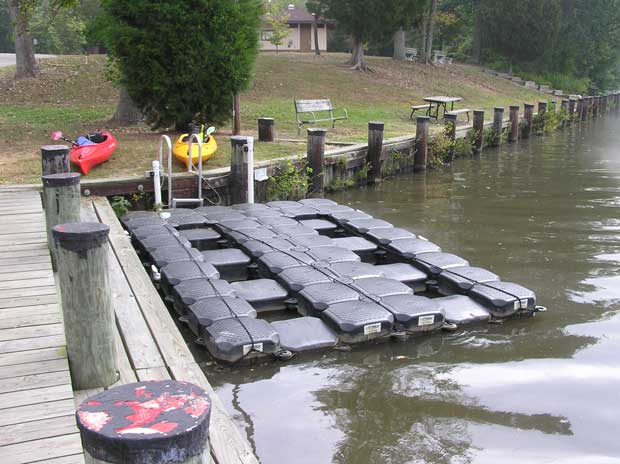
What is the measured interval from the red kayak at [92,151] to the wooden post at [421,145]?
6.81 meters

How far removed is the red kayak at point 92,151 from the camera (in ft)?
32.9

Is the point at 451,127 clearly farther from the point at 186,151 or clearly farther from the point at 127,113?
the point at 186,151

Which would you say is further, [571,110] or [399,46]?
[399,46]

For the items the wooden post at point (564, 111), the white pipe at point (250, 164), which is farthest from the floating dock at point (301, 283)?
the wooden post at point (564, 111)

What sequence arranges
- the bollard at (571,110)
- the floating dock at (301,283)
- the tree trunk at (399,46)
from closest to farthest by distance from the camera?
1. the floating dock at (301,283)
2. the bollard at (571,110)
3. the tree trunk at (399,46)

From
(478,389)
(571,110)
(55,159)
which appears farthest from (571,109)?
(478,389)

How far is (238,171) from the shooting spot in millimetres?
10125

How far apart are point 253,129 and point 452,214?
5.97m

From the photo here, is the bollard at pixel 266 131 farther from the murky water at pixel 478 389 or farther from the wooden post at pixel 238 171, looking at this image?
the murky water at pixel 478 389

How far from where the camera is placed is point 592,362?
5.71 meters

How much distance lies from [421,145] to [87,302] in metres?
12.1

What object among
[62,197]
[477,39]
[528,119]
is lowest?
[528,119]

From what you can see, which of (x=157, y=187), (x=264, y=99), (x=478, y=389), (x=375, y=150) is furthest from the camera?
(x=264, y=99)

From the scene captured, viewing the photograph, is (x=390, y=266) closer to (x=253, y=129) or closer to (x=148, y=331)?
(x=148, y=331)
